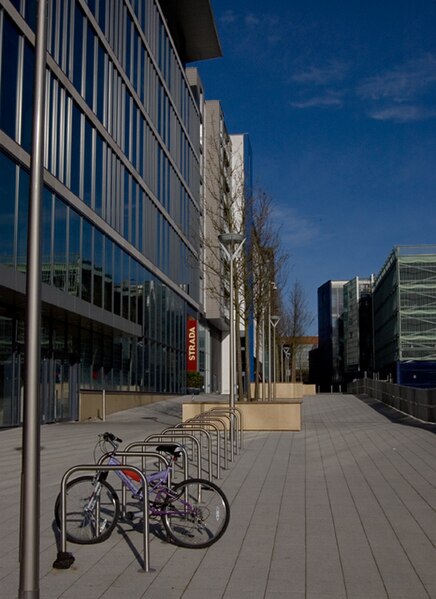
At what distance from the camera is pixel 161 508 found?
7.69 metres

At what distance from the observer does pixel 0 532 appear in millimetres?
8492

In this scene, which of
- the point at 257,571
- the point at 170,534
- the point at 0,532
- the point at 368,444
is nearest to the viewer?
the point at 257,571

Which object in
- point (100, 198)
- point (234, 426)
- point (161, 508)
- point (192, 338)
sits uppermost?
point (100, 198)

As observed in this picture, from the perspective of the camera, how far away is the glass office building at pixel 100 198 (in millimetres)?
21781

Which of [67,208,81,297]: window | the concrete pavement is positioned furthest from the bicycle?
[67,208,81,297]: window

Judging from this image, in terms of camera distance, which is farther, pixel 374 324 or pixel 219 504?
pixel 374 324

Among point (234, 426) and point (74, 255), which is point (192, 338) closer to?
point (74, 255)

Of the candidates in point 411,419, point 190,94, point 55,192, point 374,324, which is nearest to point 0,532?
point 55,192

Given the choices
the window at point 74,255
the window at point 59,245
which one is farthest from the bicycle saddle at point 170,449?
the window at point 74,255

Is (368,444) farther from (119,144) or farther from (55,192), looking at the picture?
(119,144)

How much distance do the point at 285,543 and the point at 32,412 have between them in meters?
3.60

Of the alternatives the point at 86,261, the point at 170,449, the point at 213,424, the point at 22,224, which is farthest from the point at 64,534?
the point at 86,261

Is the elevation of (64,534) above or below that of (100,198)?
below

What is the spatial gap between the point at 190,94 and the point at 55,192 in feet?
98.5
